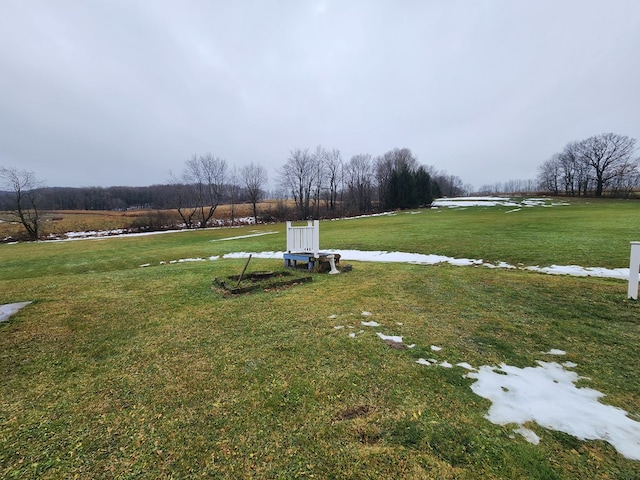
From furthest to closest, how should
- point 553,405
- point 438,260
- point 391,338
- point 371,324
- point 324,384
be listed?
point 438,260 → point 371,324 → point 391,338 → point 324,384 → point 553,405

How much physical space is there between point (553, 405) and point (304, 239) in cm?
672

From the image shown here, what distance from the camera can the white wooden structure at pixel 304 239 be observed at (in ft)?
27.8

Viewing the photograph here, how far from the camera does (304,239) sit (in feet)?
28.4

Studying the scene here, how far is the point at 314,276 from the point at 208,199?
3989cm

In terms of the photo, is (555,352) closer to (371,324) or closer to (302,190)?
(371,324)

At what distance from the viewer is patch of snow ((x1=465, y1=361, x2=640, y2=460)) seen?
7.64 feet

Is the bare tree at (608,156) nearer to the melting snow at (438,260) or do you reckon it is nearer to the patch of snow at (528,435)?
the melting snow at (438,260)

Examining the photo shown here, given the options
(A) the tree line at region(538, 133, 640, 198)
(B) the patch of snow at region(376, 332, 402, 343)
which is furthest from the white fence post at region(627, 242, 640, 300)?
(A) the tree line at region(538, 133, 640, 198)

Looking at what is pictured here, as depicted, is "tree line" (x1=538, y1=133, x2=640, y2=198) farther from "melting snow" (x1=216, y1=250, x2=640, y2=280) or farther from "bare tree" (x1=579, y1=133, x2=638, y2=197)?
"melting snow" (x1=216, y1=250, x2=640, y2=280)

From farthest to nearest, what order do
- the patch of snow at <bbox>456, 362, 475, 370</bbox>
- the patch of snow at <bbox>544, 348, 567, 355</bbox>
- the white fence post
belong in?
1. the white fence post
2. the patch of snow at <bbox>544, 348, 567, 355</bbox>
3. the patch of snow at <bbox>456, 362, 475, 370</bbox>

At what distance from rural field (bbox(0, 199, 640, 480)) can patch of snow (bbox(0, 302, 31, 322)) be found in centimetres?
15

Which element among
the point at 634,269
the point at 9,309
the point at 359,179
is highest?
the point at 359,179

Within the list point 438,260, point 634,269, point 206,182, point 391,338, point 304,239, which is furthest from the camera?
point 206,182

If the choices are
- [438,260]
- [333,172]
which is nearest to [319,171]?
[333,172]
